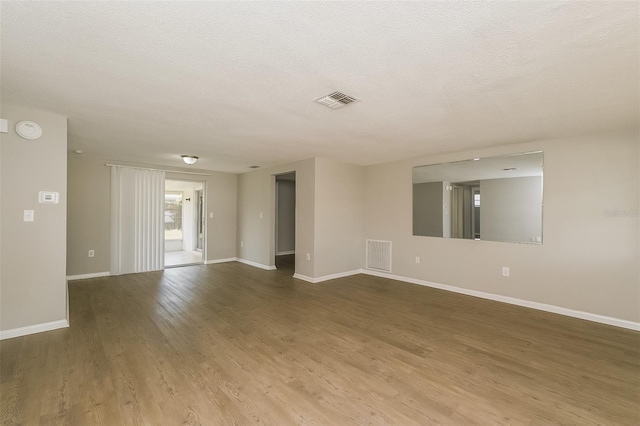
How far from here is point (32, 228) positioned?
9.55 feet

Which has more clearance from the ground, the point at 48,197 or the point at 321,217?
the point at 48,197

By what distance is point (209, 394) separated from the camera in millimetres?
1963

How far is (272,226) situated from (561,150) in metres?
5.19

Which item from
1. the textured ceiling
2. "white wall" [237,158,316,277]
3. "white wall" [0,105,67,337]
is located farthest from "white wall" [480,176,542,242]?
"white wall" [0,105,67,337]

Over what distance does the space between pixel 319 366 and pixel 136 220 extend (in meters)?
5.40

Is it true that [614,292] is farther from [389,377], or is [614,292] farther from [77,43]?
[77,43]

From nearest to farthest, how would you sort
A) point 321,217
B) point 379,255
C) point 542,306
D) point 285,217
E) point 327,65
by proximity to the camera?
point 327,65
point 542,306
point 321,217
point 379,255
point 285,217

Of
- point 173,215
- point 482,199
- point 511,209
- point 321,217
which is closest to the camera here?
point 511,209

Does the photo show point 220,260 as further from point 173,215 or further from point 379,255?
point 379,255

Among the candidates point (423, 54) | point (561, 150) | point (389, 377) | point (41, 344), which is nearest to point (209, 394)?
point (389, 377)

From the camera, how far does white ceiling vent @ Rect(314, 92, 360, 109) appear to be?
8.16ft

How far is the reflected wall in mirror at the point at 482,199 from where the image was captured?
394cm

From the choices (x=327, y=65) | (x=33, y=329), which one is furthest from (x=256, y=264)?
(x=327, y=65)

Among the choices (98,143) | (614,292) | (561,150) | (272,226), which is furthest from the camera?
(272,226)
